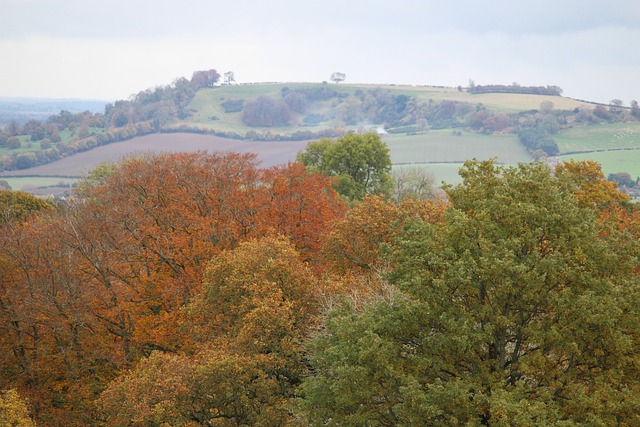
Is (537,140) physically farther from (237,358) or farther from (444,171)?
(237,358)

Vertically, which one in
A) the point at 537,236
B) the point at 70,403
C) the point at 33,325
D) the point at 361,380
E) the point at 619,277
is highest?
→ the point at 537,236

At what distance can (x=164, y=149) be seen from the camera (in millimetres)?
173500

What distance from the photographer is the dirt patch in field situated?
163 meters

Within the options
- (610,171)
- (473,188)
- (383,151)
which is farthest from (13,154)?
(473,188)

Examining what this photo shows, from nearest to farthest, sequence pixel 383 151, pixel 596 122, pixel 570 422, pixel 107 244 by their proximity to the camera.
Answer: pixel 570 422 < pixel 107 244 < pixel 383 151 < pixel 596 122

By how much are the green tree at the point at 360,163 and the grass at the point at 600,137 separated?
76507 millimetres

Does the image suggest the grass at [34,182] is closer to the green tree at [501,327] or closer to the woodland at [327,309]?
the woodland at [327,309]

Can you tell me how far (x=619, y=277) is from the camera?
22828 mm

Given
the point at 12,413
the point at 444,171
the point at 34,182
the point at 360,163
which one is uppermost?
the point at 360,163

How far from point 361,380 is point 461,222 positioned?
6.75m

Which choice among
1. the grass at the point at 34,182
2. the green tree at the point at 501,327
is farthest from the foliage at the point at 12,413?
the grass at the point at 34,182

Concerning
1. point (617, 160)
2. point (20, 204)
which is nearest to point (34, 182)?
point (20, 204)

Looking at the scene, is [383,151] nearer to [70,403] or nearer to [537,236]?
[70,403]

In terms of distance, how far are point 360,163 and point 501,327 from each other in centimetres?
5898
